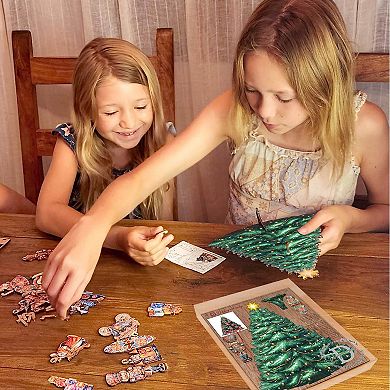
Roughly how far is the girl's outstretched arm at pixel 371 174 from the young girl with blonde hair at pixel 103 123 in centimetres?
49

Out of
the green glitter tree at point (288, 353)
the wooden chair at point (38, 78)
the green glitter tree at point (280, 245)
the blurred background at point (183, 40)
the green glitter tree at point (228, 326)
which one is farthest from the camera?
the blurred background at point (183, 40)

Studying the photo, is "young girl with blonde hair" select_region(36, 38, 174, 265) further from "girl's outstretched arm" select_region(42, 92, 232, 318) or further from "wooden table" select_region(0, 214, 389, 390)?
"wooden table" select_region(0, 214, 389, 390)

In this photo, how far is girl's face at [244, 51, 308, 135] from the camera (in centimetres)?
124

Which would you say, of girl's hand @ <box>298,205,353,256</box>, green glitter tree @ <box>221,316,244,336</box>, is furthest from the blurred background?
green glitter tree @ <box>221,316,244,336</box>

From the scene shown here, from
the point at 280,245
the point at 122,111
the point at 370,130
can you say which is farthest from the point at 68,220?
the point at 370,130

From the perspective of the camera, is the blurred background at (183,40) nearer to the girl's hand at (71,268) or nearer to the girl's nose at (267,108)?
the girl's nose at (267,108)

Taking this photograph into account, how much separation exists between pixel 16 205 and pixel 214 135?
751mm

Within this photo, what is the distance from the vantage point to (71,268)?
3.43ft

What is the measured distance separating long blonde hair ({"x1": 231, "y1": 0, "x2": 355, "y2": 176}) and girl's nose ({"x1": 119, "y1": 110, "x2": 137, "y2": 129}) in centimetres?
36

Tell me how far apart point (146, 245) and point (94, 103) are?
0.60 m

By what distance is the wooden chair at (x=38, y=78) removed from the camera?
5.54 ft

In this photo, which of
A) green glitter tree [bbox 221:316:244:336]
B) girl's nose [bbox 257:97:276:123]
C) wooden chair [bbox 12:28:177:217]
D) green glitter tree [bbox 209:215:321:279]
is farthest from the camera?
wooden chair [bbox 12:28:177:217]

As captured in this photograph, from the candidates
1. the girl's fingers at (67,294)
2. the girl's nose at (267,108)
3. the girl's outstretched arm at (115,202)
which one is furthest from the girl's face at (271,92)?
the girl's fingers at (67,294)

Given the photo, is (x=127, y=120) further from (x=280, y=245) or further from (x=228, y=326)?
(x=228, y=326)
